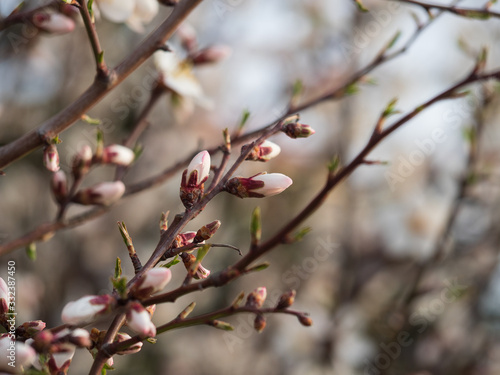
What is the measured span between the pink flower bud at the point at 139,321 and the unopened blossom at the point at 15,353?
99mm

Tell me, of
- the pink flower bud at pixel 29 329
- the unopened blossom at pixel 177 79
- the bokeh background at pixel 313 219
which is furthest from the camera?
the bokeh background at pixel 313 219

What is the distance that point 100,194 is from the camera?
1.84 feet

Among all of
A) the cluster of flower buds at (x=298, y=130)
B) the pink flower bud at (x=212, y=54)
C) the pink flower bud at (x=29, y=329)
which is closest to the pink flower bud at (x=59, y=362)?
the pink flower bud at (x=29, y=329)

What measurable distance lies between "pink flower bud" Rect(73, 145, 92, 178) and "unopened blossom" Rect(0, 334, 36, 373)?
19 centimetres

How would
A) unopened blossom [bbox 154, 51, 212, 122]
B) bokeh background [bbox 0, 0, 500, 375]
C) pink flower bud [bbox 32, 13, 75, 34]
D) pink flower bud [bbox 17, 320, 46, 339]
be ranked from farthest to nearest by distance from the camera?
1. bokeh background [bbox 0, 0, 500, 375]
2. unopened blossom [bbox 154, 51, 212, 122]
3. pink flower bud [bbox 32, 13, 75, 34]
4. pink flower bud [bbox 17, 320, 46, 339]

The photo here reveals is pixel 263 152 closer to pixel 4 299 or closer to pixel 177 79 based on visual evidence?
pixel 4 299

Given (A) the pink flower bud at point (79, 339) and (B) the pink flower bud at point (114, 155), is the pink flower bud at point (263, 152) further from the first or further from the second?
(A) the pink flower bud at point (79, 339)

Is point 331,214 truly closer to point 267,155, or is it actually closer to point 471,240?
point 471,240

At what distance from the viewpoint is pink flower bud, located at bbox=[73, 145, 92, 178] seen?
0.56 metres

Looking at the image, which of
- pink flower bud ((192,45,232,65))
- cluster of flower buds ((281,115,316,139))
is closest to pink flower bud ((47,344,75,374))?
cluster of flower buds ((281,115,316,139))

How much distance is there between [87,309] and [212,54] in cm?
78

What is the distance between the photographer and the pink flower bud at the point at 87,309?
20.6 inches

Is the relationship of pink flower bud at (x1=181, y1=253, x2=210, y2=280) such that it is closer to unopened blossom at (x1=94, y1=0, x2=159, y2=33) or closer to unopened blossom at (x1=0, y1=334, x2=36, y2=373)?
unopened blossom at (x1=0, y1=334, x2=36, y2=373)

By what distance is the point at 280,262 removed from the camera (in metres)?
3.35
